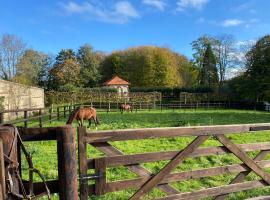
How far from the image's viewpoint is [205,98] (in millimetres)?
43719

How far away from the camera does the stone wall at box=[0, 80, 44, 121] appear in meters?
24.4

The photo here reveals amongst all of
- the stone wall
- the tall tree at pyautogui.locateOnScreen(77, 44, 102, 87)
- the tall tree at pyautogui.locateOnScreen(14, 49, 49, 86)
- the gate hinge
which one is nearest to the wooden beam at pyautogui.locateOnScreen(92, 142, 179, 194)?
the gate hinge

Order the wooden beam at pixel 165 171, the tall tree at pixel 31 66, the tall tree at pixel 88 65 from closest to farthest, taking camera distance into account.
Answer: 1. the wooden beam at pixel 165 171
2. the tall tree at pixel 31 66
3. the tall tree at pixel 88 65

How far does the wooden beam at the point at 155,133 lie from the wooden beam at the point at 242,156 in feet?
0.38

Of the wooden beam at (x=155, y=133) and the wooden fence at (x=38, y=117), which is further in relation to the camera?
the wooden fence at (x=38, y=117)

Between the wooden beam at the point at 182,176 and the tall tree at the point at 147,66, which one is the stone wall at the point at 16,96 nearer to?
the wooden beam at the point at 182,176

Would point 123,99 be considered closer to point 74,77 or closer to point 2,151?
point 74,77

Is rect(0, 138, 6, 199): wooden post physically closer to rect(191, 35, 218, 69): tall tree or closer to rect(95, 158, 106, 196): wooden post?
rect(95, 158, 106, 196): wooden post

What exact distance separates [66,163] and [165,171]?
1.21m

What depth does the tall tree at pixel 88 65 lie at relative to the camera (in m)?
56.9

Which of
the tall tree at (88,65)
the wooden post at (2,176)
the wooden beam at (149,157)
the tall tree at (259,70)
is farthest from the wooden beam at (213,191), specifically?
the tall tree at (88,65)

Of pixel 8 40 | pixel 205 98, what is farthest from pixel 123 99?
pixel 8 40

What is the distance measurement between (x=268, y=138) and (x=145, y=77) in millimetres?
45875

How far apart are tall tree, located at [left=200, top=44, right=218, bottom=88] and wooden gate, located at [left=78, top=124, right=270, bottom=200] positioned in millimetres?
47185
